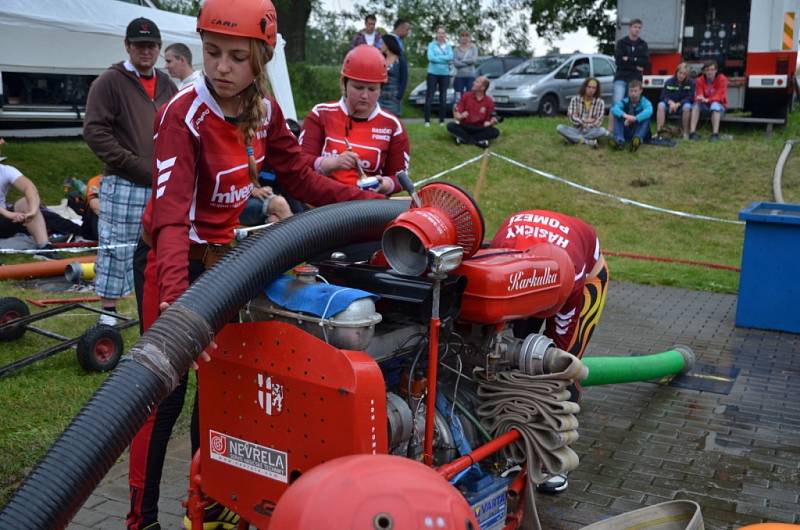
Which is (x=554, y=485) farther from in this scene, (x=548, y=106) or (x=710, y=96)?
(x=548, y=106)

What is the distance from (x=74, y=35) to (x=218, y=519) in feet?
33.0

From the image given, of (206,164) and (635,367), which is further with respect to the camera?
(635,367)

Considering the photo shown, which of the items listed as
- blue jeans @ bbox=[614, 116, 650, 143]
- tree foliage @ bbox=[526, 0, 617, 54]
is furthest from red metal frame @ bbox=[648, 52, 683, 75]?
tree foliage @ bbox=[526, 0, 617, 54]

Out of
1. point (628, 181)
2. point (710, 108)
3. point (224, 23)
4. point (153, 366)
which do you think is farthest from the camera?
point (710, 108)

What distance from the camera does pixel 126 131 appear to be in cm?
584

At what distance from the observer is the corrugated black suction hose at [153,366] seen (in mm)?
2277

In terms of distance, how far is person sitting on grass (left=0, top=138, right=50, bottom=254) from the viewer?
903cm

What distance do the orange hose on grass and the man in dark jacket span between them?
9.93m

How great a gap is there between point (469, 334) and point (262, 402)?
0.92 meters

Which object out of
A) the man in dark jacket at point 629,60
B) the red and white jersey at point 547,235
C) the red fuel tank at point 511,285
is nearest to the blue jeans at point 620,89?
the man in dark jacket at point 629,60

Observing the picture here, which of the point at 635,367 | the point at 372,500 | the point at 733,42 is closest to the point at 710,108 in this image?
the point at 733,42

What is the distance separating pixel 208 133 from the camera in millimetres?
2979

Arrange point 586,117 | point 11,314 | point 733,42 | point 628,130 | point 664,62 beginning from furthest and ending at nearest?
1. point 733,42
2. point 664,62
3. point 586,117
4. point 628,130
5. point 11,314

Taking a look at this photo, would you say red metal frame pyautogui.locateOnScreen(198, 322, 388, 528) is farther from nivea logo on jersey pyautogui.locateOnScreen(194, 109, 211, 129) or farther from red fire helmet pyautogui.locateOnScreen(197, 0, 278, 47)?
red fire helmet pyautogui.locateOnScreen(197, 0, 278, 47)
